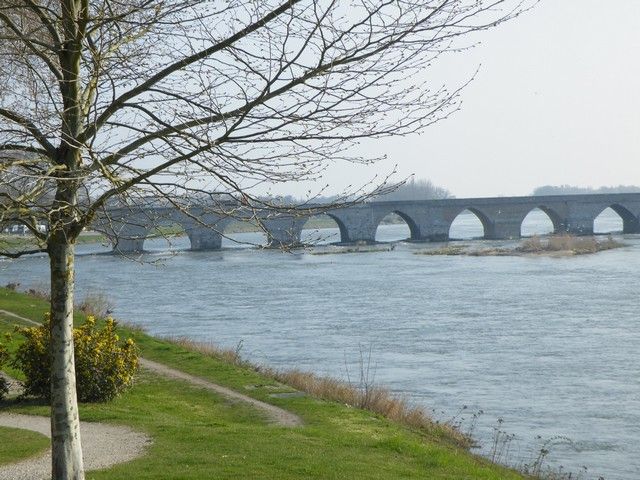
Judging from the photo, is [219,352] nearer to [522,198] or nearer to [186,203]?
[186,203]

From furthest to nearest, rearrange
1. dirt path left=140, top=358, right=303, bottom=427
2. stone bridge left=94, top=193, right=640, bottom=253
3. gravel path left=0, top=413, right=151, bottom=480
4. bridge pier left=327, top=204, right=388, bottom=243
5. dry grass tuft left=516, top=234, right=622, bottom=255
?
stone bridge left=94, top=193, right=640, bottom=253 < bridge pier left=327, top=204, right=388, bottom=243 < dry grass tuft left=516, top=234, right=622, bottom=255 < dirt path left=140, top=358, right=303, bottom=427 < gravel path left=0, top=413, right=151, bottom=480

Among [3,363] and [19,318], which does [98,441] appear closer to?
[3,363]

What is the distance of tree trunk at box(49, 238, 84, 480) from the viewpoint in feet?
22.7

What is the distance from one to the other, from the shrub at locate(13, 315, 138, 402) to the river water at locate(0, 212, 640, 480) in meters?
1.79

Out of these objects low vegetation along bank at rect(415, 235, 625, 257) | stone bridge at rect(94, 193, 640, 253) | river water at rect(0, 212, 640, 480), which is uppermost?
stone bridge at rect(94, 193, 640, 253)

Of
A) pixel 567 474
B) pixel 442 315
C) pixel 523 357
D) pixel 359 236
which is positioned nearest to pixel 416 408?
pixel 567 474

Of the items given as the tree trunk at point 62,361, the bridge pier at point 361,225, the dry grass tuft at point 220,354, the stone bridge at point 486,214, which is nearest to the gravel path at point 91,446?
the tree trunk at point 62,361

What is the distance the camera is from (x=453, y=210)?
3002 inches

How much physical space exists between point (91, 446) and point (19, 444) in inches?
26.9

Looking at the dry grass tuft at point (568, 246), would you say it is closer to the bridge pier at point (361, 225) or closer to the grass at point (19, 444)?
the bridge pier at point (361, 225)

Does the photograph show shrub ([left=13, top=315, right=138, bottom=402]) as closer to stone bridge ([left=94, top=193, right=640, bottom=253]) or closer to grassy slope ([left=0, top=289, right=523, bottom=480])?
grassy slope ([left=0, top=289, right=523, bottom=480])

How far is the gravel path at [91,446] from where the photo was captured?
29.1 feet

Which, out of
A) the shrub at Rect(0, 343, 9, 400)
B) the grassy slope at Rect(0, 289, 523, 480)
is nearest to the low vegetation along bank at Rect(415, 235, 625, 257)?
the grassy slope at Rect(0, 289, 523, 480)

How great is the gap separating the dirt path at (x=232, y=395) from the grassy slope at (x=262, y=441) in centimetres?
17
